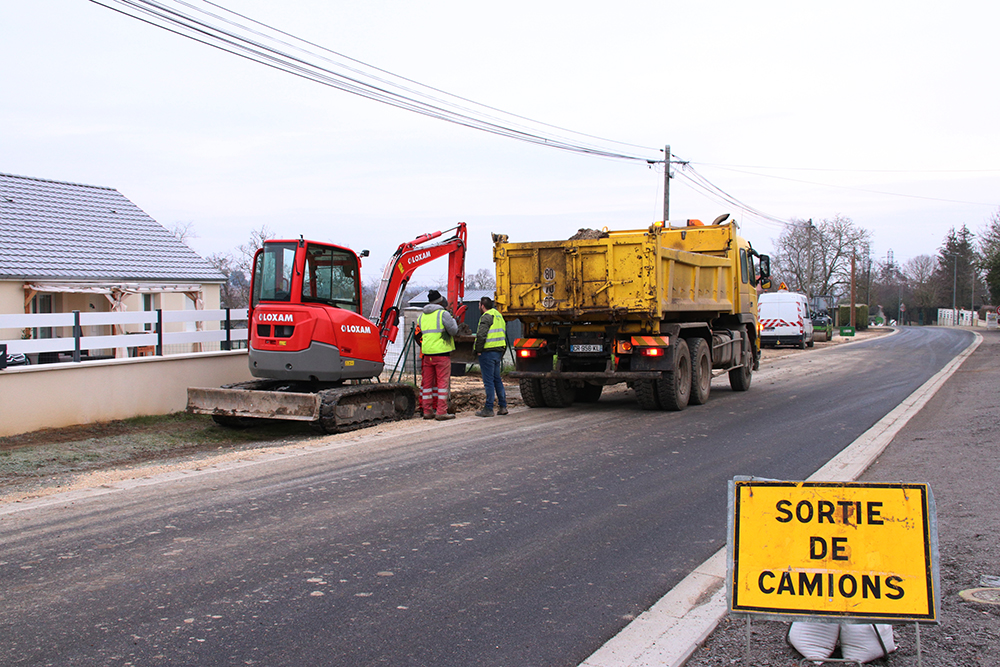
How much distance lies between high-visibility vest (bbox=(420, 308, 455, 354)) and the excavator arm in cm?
71

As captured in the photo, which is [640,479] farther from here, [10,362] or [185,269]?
[185,269]

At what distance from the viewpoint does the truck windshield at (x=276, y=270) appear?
447 inches

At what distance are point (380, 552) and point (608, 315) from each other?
7770mm

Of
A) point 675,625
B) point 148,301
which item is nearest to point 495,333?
point 675,625

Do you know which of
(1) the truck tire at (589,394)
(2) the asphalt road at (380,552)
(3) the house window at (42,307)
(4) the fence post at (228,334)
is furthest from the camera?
(3) the house window at (42,307)

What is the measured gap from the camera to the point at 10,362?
13414 mm

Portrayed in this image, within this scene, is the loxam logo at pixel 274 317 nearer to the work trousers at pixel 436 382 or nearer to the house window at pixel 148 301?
the work trousers at pixel 436 382

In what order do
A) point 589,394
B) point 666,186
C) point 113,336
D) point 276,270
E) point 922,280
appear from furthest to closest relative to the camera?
point 922,280, point 666,186, point 589,394, point 113,336, point 276,270

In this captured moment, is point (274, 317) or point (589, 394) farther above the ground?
point (274, 317)

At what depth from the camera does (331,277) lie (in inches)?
467

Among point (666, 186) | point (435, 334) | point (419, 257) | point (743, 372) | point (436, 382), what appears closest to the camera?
point (435, 334)

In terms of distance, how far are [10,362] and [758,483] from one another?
13.1 metres

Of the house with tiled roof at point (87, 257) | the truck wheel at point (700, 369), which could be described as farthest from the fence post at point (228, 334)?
the truck wheel at point (700, 369)

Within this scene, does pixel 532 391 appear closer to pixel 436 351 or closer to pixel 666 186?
pixel 436 351
